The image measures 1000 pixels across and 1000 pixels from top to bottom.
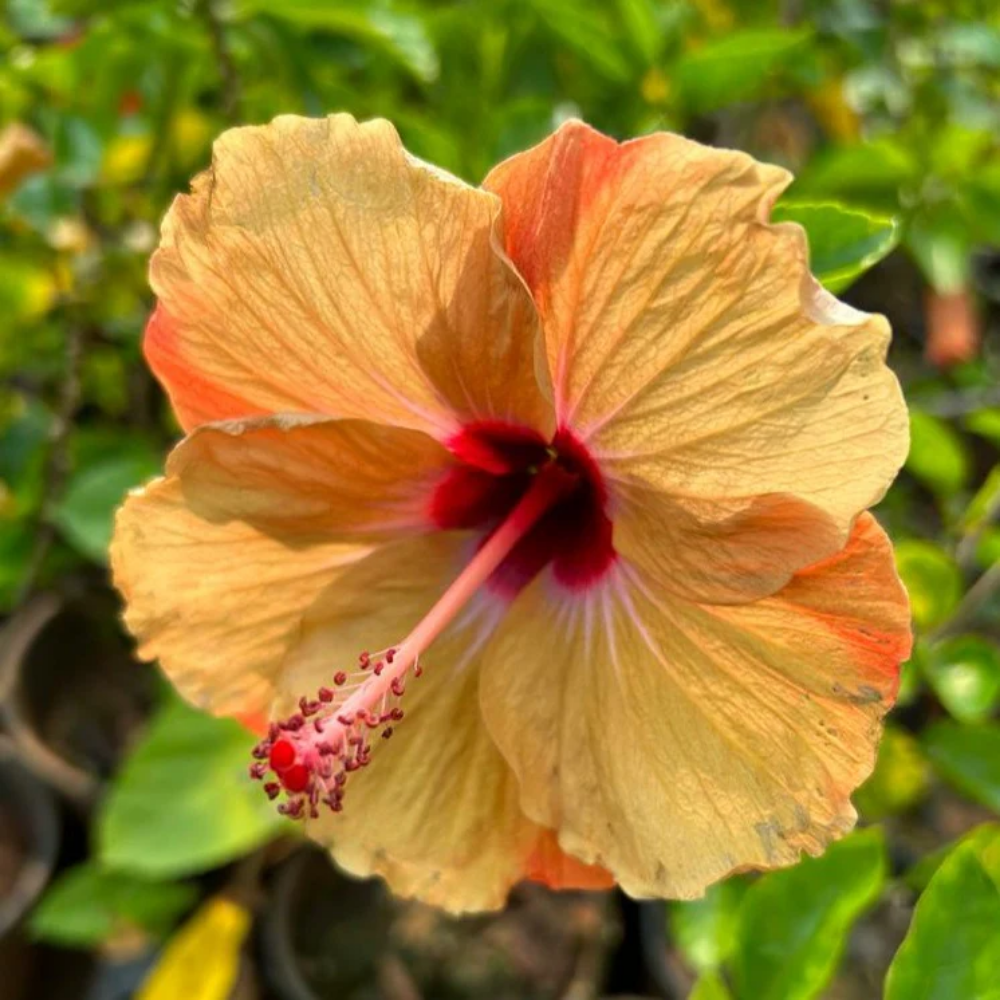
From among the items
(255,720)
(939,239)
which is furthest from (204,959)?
(939,239)

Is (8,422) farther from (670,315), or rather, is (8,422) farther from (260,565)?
(670,315)

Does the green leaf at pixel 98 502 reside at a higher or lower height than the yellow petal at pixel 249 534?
lower

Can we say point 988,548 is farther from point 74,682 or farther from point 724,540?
point 74,682

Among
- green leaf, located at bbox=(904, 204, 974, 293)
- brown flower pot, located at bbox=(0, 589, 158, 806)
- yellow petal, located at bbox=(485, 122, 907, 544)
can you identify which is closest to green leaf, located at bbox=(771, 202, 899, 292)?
yellow petal, located at bbox=(485, 122, 907, 544)

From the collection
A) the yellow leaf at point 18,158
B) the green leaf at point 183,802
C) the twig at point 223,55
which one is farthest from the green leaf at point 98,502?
A: the twig at point 223,55

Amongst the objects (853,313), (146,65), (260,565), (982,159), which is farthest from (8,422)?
(982,159)

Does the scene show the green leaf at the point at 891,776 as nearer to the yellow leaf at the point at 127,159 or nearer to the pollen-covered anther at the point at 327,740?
the pollen-covered anther at the point at 327,740
